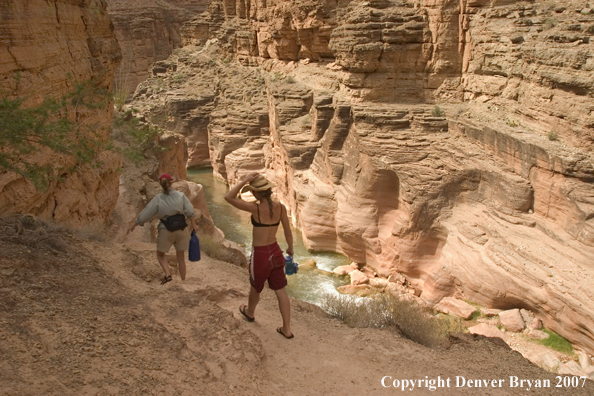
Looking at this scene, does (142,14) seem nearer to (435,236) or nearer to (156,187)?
(156,187)

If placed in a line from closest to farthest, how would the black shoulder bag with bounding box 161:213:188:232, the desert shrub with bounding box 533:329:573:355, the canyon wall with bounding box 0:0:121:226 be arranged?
the black shoulder bag with bounding box 161:213:188:232, the canyon wall with bounding box 0:0:121:226, the desert shrub with bounding box 533:329:573:355

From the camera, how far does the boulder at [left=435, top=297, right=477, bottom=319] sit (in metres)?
10.3

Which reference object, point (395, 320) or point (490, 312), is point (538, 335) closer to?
point (490, 312)

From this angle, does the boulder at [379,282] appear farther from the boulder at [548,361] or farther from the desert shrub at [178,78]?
the desert shrub at [178,78]

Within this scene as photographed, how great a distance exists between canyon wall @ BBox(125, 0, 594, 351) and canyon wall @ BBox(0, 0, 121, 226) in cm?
702

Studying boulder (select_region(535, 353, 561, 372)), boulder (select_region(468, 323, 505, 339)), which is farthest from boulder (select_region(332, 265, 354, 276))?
boulder (select_region(535, 353, 561, 372))

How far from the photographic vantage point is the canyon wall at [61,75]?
5918mm

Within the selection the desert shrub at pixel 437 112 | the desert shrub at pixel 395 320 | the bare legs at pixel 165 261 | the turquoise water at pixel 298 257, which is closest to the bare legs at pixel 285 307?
the desert shrub at pixel 395 320

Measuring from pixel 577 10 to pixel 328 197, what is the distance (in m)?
7.87

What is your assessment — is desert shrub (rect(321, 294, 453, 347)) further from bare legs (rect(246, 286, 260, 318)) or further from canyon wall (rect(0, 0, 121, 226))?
canyon wall (rect(0, 0, 121, 226))

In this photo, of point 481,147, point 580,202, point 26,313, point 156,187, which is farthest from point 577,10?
point 26,313

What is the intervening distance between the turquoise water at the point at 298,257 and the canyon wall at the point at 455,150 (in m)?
0.54

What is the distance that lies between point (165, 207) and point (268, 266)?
151 centimetres

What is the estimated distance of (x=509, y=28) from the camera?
39.0 ft
